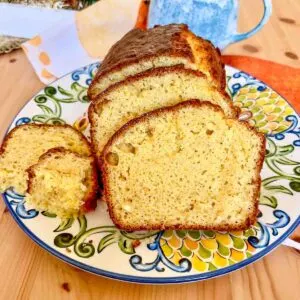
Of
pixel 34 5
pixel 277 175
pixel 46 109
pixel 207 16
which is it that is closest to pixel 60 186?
pixel 46 109

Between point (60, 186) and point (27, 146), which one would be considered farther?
point (27, 146)

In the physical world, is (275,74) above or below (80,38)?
below

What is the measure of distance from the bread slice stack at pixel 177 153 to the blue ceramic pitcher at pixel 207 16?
19.0 inches

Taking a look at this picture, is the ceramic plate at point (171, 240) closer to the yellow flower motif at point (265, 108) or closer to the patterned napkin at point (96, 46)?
the yellow flower motif at point (265, 108)

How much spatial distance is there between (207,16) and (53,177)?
2.61 feet

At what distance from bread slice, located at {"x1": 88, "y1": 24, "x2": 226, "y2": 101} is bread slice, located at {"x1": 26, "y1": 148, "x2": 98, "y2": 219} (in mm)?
180

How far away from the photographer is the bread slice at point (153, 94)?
1.08 meters

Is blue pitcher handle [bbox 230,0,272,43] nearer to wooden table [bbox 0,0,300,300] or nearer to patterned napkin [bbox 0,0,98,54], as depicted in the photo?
patterned napkin [bbox 0,0,98,54]

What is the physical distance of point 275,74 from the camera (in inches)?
65.4

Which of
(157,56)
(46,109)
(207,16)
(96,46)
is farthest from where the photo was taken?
(96,46)

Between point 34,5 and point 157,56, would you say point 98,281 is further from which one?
point 34,5

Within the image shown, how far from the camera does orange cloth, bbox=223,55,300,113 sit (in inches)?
61.9

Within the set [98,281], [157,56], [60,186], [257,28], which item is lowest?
[98,281]

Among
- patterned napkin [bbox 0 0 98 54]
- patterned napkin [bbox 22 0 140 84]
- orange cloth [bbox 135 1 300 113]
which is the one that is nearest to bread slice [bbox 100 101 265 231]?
orange cloth [bbox 135 1 300 113]
